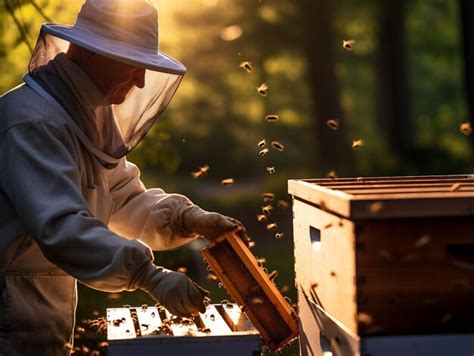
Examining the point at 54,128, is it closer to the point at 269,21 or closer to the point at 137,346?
the point at 137,346

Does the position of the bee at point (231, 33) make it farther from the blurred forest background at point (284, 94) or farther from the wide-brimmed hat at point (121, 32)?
the wide-brimmed hat at point (121, 32)

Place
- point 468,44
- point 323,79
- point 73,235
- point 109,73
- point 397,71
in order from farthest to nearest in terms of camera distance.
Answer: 1. point 397,71
2. point 323,79
3. point 468,44
4. point 109,73
5. point 73,235

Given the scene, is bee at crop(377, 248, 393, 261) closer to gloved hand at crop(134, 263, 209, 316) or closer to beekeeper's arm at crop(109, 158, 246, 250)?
gloved hand at crop(134, 263, 209, 316)

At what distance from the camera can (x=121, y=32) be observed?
10.2 ft

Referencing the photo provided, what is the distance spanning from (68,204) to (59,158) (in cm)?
19

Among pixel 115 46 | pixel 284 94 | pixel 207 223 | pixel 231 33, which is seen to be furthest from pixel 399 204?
pixel 284 94

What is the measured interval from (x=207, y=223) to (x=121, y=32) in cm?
73

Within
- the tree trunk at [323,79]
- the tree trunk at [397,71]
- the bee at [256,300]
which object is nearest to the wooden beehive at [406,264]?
the bee at [256,300]

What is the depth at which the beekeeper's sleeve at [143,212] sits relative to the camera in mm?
3588

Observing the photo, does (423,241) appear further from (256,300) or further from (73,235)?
(73,235)

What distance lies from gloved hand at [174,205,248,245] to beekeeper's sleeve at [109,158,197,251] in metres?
0.07

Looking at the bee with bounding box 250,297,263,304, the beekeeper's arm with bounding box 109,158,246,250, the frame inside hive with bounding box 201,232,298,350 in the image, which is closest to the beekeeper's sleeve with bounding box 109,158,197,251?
the beekeeper's arm with bounding box 109,158,246,250

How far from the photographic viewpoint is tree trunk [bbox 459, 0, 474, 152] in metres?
8.87

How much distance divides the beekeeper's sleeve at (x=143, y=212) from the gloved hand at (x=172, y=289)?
2.50 feet
